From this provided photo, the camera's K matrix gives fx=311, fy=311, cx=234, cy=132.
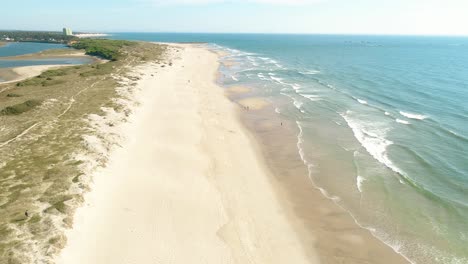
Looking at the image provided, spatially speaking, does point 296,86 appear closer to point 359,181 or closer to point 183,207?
point 359,181

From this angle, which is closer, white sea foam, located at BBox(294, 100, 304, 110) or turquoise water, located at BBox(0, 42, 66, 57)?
white sea foam, located at BBox(294, 100, 304, 110)

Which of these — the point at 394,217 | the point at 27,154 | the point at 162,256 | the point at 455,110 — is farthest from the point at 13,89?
the point at 455,110

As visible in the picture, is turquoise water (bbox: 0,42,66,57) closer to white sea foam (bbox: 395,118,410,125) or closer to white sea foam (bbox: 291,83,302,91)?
white sea foam (bbox: 291,83,302,91)

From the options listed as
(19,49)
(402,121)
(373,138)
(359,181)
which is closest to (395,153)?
(373,138)

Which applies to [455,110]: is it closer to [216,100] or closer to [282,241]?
[216,100]

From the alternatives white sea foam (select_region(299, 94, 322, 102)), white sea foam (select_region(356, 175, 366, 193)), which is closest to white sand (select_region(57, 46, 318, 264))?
white sea foam (select_region(356, 175, 366, 193))

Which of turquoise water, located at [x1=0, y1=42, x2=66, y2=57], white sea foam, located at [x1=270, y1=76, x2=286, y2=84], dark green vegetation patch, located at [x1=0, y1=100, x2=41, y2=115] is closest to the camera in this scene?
dark green vegetation patch, located at [x1=0, y1=100, x2=41, y2=115]
